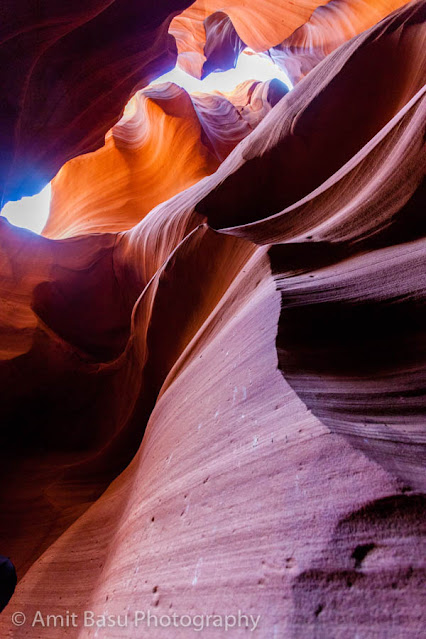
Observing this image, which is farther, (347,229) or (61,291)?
(61,291)

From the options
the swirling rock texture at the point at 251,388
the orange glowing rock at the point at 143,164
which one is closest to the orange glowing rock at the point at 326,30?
the orange glowing rock at the point at 143,164

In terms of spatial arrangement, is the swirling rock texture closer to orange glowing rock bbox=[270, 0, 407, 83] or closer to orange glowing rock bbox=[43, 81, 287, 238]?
orange glowing rock bbox=[43, 81, 287, 238]

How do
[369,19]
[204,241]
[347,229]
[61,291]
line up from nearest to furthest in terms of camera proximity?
[347,229] < [204,241] < [61,291] < [369,19]

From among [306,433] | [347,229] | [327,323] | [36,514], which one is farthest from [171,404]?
[36,514]

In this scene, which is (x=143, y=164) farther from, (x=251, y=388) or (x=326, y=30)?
(x=251, y=388)

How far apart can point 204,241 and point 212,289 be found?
0.35 meters

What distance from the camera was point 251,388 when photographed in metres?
1.28

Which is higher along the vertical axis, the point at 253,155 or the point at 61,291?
the point at 253,155

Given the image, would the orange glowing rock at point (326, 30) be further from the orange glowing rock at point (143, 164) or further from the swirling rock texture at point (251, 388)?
the swirling rock texture at point (251, 388)

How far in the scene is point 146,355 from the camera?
3.16m

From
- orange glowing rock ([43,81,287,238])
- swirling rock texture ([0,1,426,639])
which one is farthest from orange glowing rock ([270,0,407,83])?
swirling rock texture ([0,1,426,639])

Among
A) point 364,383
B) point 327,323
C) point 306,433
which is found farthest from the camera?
point 327,323

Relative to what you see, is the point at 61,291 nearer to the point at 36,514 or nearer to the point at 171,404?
the point at 36,514

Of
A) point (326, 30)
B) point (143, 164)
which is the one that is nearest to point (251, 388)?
point (143, 164)
